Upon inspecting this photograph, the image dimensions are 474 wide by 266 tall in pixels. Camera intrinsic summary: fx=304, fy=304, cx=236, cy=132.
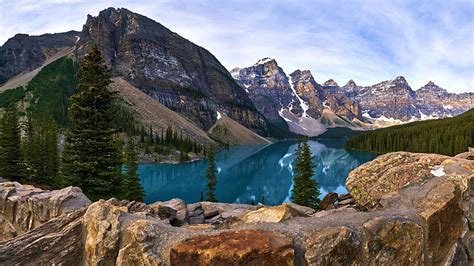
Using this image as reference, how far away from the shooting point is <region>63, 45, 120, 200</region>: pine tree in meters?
19.7

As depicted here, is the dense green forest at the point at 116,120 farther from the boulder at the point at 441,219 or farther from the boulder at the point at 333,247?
the boulder at the point at 333,247

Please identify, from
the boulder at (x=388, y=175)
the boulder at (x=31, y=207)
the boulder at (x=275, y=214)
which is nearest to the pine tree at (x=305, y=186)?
the boulder at (x=388, y=175)

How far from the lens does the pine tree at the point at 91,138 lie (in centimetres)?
1967

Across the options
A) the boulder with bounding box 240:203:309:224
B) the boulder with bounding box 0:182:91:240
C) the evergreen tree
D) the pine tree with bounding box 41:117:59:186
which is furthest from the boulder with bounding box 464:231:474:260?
the evergreen tree

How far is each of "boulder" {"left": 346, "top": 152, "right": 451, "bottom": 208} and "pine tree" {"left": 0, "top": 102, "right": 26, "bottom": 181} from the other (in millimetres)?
43701

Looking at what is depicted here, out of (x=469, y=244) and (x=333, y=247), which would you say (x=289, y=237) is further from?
(x=469, y=244)

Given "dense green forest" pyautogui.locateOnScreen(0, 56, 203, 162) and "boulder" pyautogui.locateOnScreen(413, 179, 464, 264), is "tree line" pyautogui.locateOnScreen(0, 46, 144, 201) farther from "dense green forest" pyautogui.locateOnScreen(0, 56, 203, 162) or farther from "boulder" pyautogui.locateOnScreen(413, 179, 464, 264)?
"dense green forest" pyautogui.locateOnScreen(0, 56, 203, 162)

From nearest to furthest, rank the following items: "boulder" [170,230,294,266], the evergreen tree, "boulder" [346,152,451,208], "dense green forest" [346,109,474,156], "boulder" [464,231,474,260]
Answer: "boulder" [170,230,294,266] < "boulder" [464,231,474,260] < "boulder" [346,152,451,208] < "dense green forest" [346,109,474,156] < the evergreen tree

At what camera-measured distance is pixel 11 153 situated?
38719 millimetres

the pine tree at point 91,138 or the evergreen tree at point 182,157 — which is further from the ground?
the pine tree at point 91,138

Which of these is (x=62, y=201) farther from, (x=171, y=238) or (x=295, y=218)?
(x=295, y=218)

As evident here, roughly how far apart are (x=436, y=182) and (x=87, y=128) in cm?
1965

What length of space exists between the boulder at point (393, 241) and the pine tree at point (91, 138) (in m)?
18.0

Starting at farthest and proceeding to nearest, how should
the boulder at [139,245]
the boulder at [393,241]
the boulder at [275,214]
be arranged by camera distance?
the boulder at [275,214], the boulder at [393,241], the boulder at [139,245]
